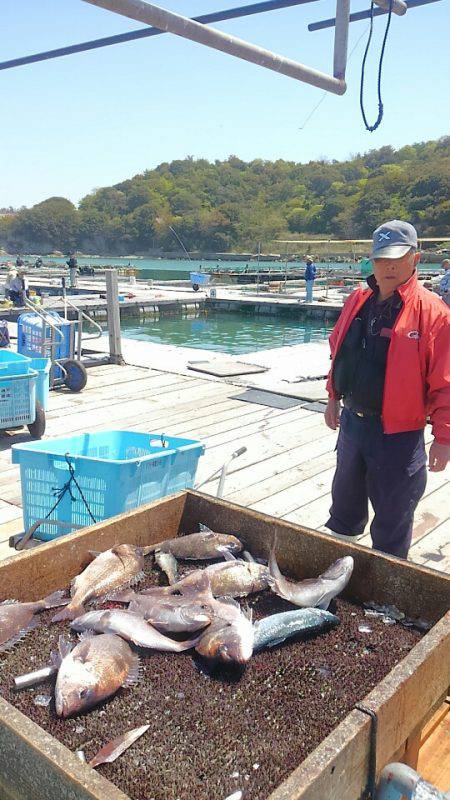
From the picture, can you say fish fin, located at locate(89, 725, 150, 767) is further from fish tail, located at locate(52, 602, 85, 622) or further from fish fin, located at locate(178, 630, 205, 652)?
fish tail, located at locate(52, 602, 85, 622)

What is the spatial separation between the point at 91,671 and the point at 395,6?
3111mm

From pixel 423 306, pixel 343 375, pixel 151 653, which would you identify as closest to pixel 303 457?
pixel 343 375

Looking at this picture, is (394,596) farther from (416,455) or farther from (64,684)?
(64,684)

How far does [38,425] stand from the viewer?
5.59m

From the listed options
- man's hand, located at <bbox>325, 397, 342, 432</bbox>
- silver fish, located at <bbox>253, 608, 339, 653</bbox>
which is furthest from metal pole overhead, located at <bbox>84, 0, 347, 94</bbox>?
silver fish, located at <bbox>253, 608, 339, 653</bbox>

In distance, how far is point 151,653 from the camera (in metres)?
1.91

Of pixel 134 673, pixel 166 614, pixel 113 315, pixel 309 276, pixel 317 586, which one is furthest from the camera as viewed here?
pixel 309 276

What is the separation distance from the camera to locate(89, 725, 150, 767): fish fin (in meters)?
1.45

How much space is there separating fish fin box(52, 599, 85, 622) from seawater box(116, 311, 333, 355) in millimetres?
16037

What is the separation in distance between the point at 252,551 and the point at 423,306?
1.29 metres

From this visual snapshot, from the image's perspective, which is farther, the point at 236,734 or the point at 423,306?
the point at 423,306

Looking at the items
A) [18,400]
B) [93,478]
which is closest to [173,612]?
[93,478]

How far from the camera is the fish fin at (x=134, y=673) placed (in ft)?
5.78

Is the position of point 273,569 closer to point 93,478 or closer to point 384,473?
point 384,473
